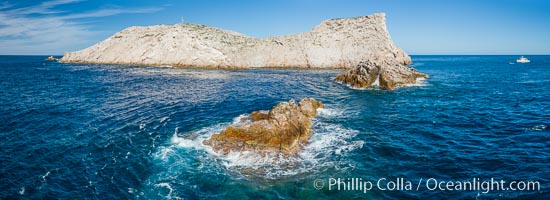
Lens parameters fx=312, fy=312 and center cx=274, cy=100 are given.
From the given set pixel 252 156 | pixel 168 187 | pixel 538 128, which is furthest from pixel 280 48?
pixel 168 187

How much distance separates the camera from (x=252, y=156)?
21438 millimetres

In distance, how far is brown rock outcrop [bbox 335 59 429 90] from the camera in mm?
54750

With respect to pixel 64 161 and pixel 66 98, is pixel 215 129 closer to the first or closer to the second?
pixel 64 161

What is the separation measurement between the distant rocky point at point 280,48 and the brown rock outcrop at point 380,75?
42356 mm

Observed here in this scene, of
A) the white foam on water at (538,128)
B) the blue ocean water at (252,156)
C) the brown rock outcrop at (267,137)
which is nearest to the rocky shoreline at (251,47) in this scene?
the blue ocean water at (252,156)

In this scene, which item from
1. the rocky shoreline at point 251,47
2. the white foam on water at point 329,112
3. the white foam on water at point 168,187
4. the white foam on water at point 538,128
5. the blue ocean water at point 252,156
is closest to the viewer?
the white foam on water at point 168,187

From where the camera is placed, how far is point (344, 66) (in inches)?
4136

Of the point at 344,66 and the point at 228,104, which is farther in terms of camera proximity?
the point at 344,66

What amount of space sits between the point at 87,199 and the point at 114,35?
450 ft

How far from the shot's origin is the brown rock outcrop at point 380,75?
180 feet

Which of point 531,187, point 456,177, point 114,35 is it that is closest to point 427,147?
point 456,177

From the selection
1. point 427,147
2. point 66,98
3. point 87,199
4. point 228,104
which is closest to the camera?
point 87,199

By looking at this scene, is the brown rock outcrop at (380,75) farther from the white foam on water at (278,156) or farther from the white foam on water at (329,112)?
the white foam on water at (278,156)

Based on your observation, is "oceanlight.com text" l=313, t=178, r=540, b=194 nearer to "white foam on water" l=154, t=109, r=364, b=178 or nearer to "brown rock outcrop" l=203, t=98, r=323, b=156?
"white foam on water" l=154, t=109, r=364, b=178
